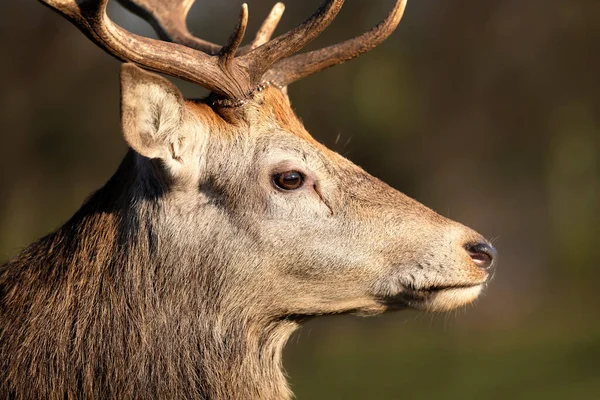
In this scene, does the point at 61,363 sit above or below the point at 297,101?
below

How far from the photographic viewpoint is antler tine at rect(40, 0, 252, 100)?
3.93m

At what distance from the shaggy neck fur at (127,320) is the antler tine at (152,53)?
0.53 meters

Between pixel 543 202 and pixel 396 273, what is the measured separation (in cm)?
1457

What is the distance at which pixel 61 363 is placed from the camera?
157 inches

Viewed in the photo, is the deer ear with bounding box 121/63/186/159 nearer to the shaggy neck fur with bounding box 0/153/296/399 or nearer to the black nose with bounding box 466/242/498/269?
the shaggy neck fur with bounding box 0/153/296/399

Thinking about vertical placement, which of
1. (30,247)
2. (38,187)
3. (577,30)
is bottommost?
(30,247)

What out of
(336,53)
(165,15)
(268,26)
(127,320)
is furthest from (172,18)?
(127,320)

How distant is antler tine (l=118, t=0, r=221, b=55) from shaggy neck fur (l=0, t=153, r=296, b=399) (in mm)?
1211

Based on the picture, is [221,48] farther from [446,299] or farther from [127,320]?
[446,299]

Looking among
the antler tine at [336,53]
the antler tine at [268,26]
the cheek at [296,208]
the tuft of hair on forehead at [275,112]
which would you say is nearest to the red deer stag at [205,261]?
the cheek at [296,208]

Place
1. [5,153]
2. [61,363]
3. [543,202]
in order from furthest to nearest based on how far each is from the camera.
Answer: [543,202] < [5,153] < [61,363]

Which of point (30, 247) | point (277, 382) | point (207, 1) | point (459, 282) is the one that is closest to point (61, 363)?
point (30, 247)

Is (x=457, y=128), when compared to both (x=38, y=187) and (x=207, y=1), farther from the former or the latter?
(x=38, y=187)

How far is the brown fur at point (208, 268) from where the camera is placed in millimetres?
4078
